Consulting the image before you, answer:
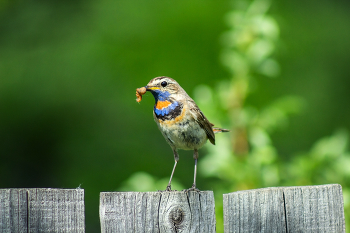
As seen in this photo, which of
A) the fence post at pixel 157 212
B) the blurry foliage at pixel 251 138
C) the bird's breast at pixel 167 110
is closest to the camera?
the fence post at pixel 157 212

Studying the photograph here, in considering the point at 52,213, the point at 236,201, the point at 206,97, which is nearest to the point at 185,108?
the point at 206,97

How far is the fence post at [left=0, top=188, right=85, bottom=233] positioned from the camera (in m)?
2.43

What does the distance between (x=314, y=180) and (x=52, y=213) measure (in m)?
2.69

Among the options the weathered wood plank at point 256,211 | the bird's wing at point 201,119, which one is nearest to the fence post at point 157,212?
the weathered wood plank at point 256,211

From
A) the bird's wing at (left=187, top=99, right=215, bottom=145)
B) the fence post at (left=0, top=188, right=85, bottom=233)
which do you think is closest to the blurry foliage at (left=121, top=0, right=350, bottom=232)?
the bird's wing at (left=187, top=99, right=215, bottom=145)

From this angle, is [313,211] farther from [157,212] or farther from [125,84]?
[125,84]

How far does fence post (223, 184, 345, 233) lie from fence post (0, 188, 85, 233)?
2.77 feet

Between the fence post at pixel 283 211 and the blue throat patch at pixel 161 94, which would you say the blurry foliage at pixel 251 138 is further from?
the fence post at pixel 283 211

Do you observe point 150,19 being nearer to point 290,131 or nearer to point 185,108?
point 290,131

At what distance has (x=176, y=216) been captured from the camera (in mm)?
2713

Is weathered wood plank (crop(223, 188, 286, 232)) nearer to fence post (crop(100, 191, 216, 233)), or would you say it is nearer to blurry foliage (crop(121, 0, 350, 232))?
fence post (crop(100, 191, 216, 233))

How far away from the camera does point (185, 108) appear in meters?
4.58

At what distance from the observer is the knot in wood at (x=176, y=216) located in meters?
2.70

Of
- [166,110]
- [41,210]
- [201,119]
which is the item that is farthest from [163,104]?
[41,210]
